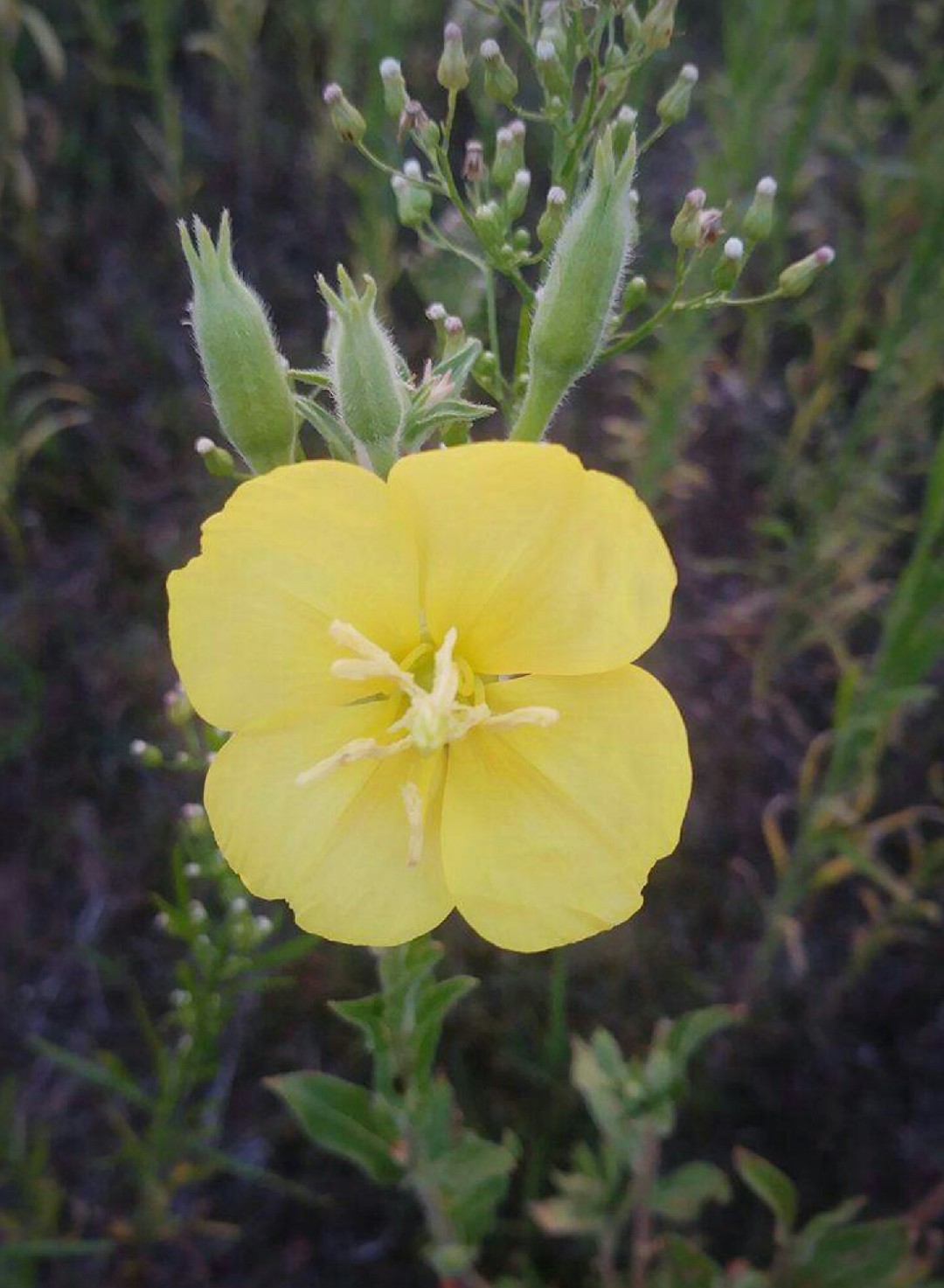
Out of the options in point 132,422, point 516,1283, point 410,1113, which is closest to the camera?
point 410,1113

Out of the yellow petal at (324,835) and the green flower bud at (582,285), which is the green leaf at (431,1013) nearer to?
the yellow petal at (324,835)

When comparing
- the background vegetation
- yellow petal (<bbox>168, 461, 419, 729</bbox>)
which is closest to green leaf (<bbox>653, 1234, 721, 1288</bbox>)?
the background vegetation

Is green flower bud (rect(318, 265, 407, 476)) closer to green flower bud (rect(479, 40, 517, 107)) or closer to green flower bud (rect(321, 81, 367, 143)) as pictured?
green flower bud (rect(321, 81, 367, 143))

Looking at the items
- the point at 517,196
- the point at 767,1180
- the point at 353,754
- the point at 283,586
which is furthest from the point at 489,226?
the point at 767,1180

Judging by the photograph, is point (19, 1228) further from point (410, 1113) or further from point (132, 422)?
point (132, 422)

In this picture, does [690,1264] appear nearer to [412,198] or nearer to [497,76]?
[412,198]

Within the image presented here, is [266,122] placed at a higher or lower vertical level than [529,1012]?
higher

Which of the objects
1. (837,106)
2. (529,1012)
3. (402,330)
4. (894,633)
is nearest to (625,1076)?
(529,1012)
